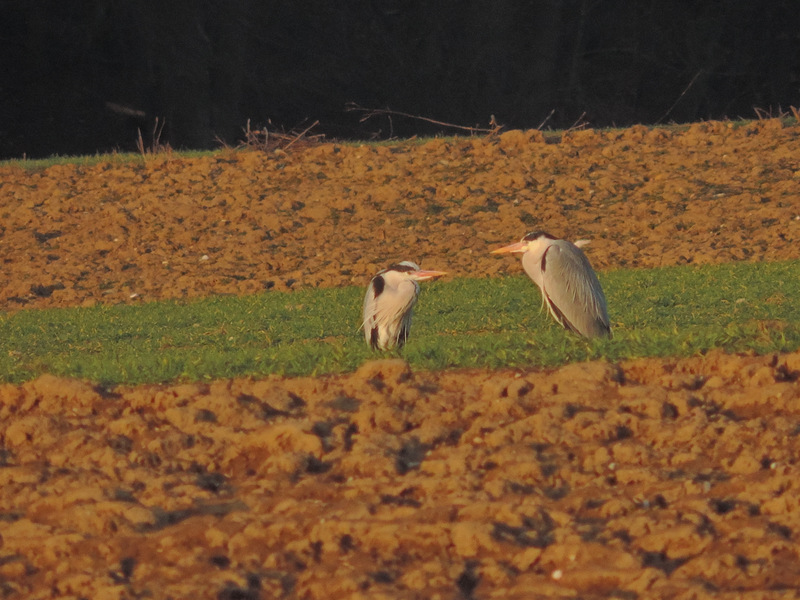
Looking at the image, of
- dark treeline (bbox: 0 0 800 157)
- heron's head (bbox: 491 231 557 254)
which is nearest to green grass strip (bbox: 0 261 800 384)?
heron's head (bbox: 491 231 557 254)

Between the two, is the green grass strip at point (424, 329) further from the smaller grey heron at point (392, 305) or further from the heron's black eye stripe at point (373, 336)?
the heron's black eye stripe at point (373, 336)

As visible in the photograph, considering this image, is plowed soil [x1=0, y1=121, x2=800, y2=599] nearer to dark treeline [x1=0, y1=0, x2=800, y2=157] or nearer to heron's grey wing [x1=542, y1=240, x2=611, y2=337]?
heron's grey wing [x1=542, y1=240, x2=611, y2=337]

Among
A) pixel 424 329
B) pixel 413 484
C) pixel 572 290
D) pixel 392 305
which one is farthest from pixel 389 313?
pixel 413 484

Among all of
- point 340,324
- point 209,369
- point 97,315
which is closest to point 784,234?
point 340,324

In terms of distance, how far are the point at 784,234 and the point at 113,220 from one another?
9.41 metres

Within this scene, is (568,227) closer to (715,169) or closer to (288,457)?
(715,169)

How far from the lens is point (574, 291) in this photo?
1071 centimetres

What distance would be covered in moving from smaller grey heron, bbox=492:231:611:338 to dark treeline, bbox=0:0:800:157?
1333 cm

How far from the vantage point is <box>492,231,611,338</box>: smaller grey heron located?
10688 mm

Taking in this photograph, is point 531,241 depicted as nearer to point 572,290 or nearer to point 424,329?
point 572,290

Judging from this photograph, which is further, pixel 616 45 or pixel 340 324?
pixel 616 45

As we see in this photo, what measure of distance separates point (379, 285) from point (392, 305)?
10.6 inches

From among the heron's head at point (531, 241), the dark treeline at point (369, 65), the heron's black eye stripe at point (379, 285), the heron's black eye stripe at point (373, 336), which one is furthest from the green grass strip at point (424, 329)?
the dark treeline at point (369, 65)

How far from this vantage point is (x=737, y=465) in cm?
723
